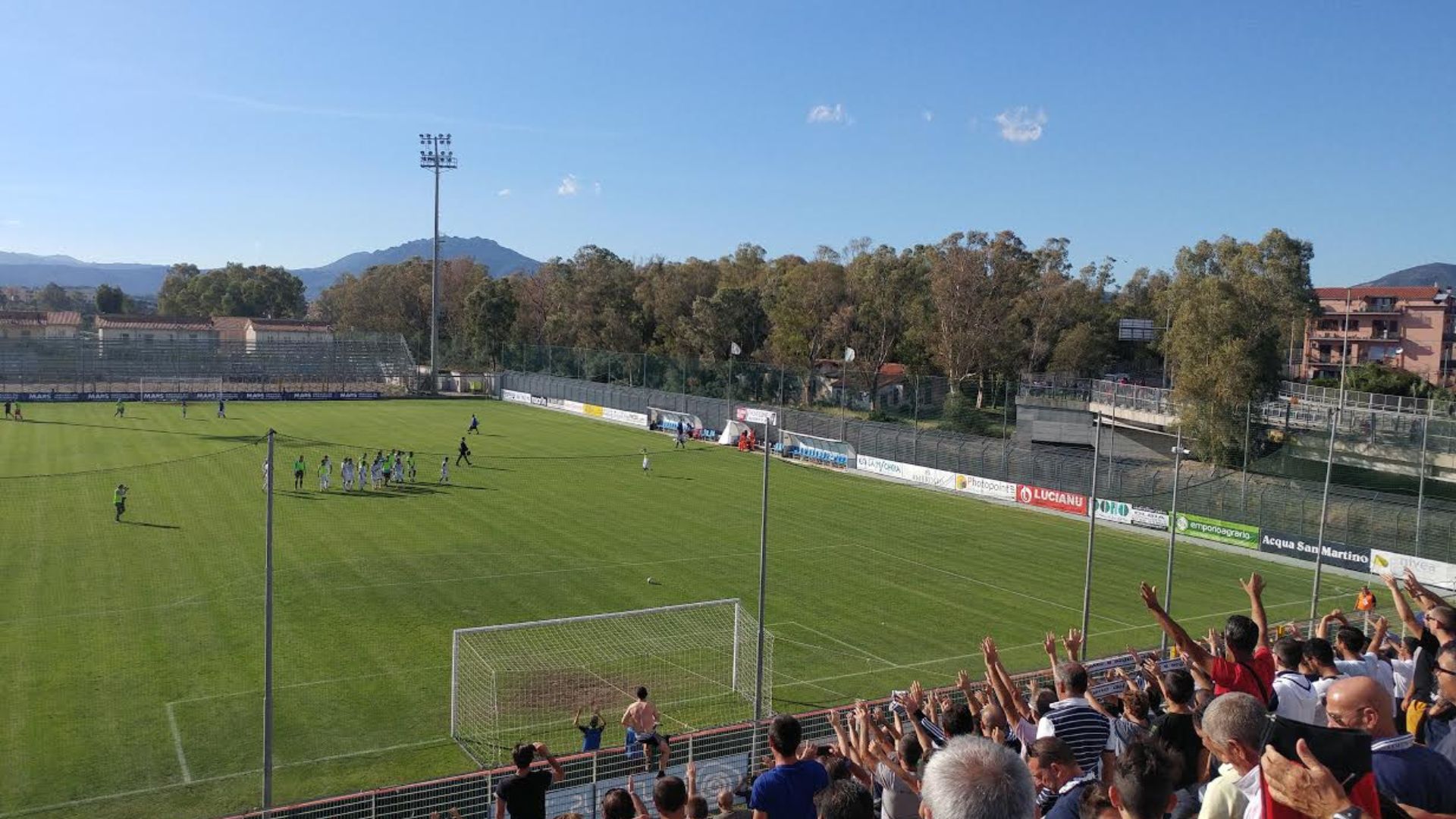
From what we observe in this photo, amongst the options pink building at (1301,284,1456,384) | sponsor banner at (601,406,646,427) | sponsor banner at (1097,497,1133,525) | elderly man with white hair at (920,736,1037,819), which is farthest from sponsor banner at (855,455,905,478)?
pink building at (1301,284,1456,384)

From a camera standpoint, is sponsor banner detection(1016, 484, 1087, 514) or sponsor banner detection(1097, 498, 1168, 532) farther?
sponsor banner detection(1016, 484, 1087, 514)

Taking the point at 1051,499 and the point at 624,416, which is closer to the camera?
the point at 1051,499

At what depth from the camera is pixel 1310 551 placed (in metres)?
31.5

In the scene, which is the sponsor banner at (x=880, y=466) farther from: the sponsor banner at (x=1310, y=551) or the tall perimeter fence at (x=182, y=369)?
the tall perimeter fence at (x=182, y=369)

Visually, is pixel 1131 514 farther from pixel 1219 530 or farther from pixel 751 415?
pixel 751 415

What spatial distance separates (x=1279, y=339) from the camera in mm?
46594

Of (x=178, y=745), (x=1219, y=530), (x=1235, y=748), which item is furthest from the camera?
(x=1219, y=530)

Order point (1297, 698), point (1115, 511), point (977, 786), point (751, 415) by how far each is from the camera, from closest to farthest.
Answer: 1. point (977, 786)
2. point (1297, 698)
3. point (1115, 511)
4. point (751, 415)

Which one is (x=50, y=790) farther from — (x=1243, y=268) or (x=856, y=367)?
(x=856, y=367)

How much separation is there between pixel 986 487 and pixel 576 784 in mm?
31400

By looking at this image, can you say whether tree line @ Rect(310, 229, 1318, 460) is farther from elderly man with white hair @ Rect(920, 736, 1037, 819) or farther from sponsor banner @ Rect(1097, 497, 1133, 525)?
elderly man with white hair @ Rect(920, 736, 1037, 819)

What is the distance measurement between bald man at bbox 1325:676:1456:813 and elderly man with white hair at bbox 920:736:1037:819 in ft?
4.90

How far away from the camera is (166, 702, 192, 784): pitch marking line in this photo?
15562 millimetres

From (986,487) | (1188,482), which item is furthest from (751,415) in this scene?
(1188,482)
